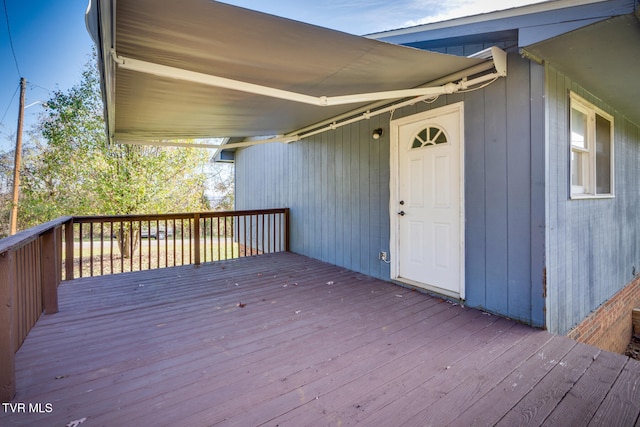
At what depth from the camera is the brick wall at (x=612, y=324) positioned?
10.7 feet

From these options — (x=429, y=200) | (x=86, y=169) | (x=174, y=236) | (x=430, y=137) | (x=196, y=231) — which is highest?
(x=86, y=169)

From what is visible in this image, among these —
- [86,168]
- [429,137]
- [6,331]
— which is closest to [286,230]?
[429,137]

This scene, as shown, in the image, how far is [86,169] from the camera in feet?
26.6

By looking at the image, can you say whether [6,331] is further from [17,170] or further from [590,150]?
[17,170]

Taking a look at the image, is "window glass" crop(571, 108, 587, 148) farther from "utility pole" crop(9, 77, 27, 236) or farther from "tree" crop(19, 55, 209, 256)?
"utility pole" crop(9, 77, 27, 236)

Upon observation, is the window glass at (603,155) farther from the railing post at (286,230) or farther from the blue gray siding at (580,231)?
the railing post at (286,230)

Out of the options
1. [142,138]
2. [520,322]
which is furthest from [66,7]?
[520,322]

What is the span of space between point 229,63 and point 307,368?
7.81 ft

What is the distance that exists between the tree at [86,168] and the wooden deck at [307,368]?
5856 millimetres

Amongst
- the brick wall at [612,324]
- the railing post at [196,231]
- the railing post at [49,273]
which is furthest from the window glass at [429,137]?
the railing post at [49,273]

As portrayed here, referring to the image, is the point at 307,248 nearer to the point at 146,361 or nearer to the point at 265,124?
the point at 265,124

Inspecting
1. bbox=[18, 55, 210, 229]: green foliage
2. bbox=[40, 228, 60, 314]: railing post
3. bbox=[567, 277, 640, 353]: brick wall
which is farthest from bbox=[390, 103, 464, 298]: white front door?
bbox=[18, 55, 210, 229]: green foliage

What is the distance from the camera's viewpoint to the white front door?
325 centimetres

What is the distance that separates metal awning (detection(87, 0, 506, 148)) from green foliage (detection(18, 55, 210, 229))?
5158 mm
